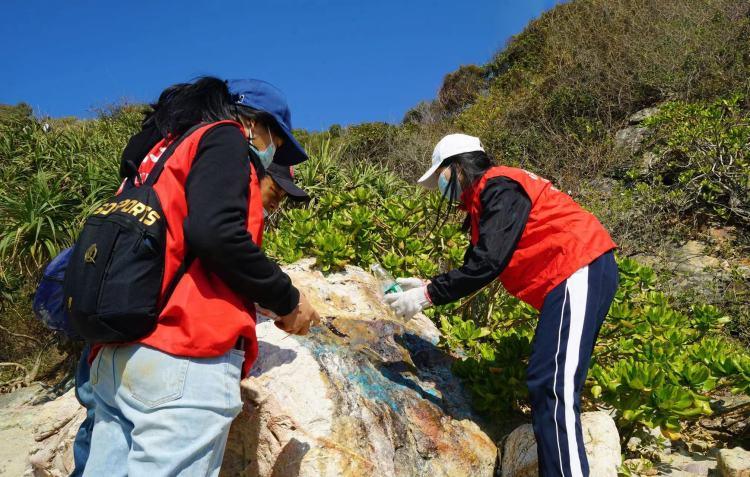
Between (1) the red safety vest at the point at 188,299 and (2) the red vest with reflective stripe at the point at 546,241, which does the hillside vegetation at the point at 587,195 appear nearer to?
(2) the red vest with reflective stripe at the point at 546,241

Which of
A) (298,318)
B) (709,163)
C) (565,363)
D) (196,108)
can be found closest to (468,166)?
(565,363)

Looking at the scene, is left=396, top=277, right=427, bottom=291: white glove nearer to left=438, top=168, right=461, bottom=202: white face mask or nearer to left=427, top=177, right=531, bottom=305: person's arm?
left=427, top=177, right=531, bottom=305: person's arm

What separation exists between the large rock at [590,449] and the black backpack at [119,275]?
195 centimetres

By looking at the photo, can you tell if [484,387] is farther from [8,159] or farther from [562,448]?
[8,159]

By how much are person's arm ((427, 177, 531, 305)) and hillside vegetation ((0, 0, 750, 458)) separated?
81cm

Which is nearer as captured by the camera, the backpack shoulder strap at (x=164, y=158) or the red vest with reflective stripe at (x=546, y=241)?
the backpack shoulder strap at (x=164, y=158)

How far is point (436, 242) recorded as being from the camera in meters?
4.21

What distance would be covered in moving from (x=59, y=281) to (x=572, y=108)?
11.3m

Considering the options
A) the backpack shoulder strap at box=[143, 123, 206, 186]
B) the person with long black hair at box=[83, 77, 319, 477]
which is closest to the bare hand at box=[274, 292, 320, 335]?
the person with long black hair at box=[83, 77, 319, 477]

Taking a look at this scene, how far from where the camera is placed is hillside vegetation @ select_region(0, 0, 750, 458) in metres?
2.93

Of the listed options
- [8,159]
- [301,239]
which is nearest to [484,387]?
[301,239]

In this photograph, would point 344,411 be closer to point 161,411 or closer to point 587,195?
point 161,411

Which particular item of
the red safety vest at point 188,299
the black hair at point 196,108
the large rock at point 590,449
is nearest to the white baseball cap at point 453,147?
the black hair at point 196,108

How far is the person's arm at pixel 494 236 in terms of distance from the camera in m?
2.27
